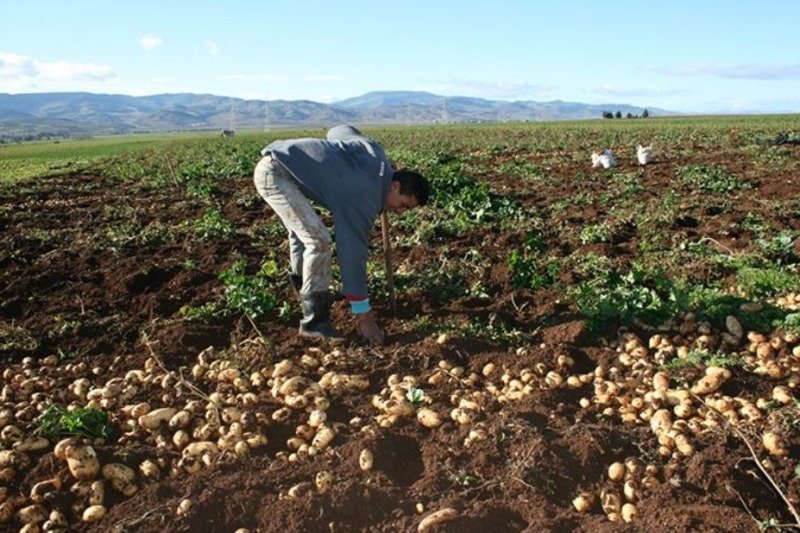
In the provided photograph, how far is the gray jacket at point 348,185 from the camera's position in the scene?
4.70 meters

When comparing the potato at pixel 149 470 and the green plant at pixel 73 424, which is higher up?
the green plant at pixel 73 424

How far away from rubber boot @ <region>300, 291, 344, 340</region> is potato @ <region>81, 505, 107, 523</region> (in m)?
2.14

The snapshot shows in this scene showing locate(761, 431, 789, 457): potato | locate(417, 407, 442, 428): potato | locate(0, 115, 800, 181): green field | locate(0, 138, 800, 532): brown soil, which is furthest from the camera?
locate(0, 115, 800, 181): green field

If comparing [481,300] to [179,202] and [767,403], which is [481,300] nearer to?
[767,403]

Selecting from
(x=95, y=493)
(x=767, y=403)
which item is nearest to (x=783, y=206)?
(x=767, y=403)

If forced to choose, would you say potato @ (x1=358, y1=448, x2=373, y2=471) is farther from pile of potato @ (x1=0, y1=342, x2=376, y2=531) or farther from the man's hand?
the man's hand

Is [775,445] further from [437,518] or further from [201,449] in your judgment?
[201,449]

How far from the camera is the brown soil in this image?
3105 millimetres

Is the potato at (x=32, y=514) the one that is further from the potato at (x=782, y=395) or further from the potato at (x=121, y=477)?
the potato at (x=782, y=395)

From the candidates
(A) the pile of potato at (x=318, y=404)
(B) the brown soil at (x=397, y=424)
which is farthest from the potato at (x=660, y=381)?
(B) the brown soil at (x=397, y=424)

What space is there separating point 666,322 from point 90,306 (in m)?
4.80

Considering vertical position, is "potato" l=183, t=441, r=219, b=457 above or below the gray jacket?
below

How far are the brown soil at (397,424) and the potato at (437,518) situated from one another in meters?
0.04

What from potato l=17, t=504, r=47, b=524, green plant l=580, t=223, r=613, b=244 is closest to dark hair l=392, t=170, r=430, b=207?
potato l=17, t=504, r=47, b=524
